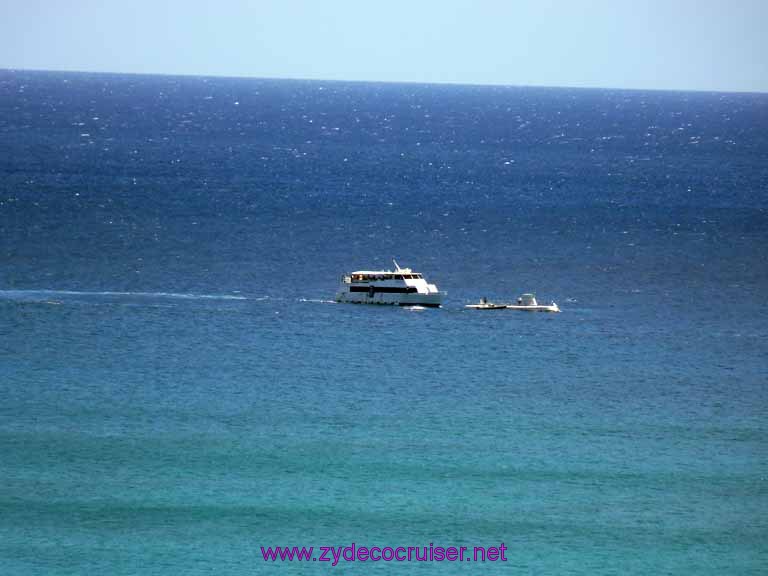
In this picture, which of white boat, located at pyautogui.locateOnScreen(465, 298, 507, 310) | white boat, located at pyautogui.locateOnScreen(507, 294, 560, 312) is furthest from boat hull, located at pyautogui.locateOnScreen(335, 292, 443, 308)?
white boat, located at pyautogui.locateOnScreen(507, 294, 560, 312)

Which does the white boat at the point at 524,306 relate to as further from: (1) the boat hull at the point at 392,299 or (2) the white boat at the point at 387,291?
(2) the white boat at the point at 387,291

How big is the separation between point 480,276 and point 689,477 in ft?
207

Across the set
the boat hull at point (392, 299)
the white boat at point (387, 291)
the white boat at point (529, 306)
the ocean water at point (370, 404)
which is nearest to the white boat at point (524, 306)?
the white boat at point (529, 306)

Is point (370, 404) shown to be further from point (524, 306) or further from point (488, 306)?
point (524, 306)

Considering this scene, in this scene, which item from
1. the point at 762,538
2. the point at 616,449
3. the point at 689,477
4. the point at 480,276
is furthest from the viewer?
the point at 480,276

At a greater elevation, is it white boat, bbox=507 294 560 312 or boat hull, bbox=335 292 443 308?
boat hull, bbox=335 292 443 308

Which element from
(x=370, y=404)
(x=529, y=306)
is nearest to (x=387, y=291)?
(x=529, y=306)

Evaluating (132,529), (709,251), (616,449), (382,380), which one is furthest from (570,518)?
(709,251)

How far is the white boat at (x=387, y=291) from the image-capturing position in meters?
122

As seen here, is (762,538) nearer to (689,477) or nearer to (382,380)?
(689,477)

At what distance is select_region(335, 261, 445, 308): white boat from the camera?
122 metres

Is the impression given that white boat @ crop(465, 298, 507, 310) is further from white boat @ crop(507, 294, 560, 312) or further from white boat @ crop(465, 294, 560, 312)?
white boat @ crop(507, 294, 560, 312)

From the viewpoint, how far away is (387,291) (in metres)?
123

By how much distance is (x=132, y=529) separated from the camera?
6538 centimetres
